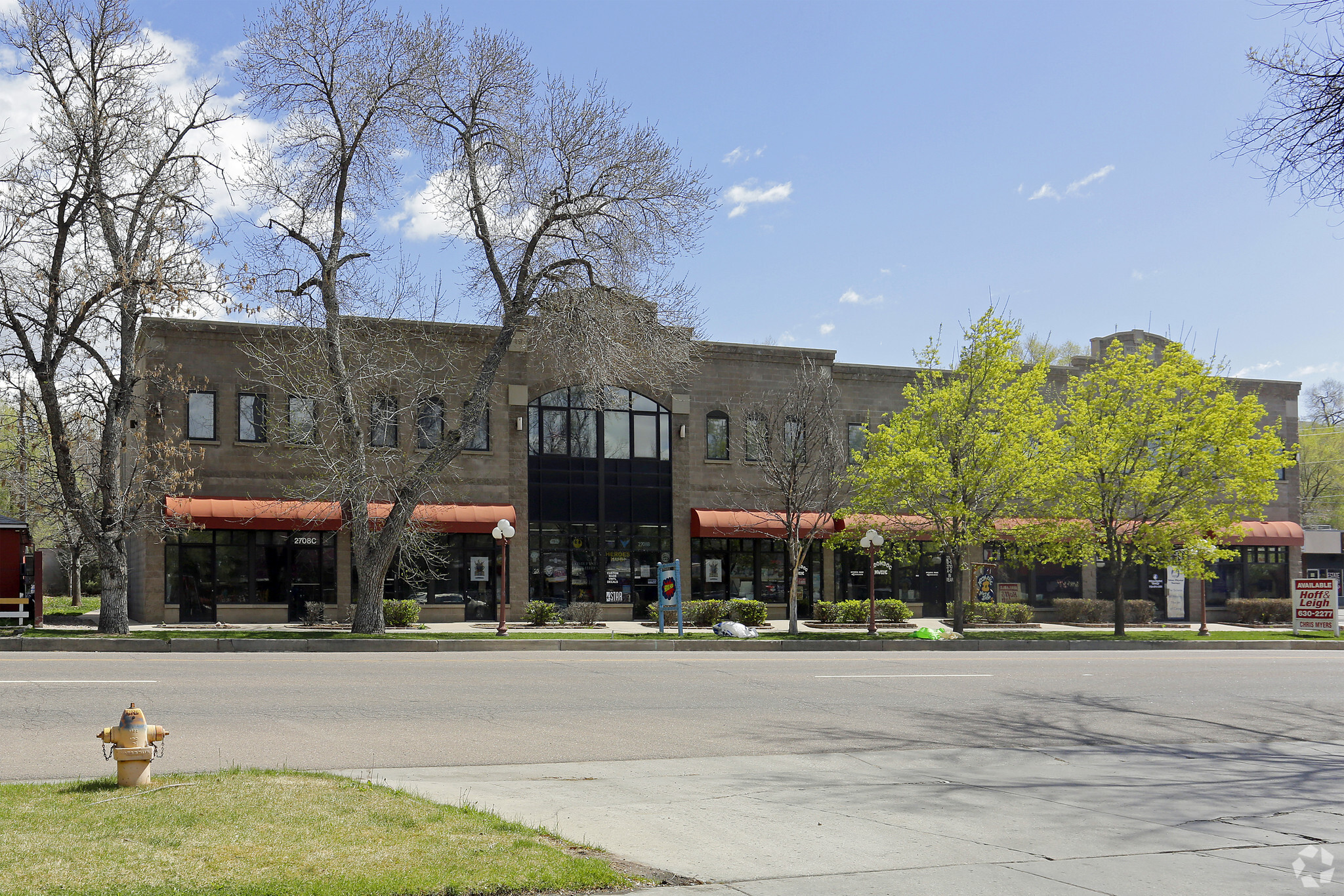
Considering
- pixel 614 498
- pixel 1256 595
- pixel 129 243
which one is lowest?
pixel 1256 595

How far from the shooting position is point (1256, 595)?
39.2 meters

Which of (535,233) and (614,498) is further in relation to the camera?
(614,498)

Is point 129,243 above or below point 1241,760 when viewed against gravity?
above

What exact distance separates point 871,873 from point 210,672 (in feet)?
40.1

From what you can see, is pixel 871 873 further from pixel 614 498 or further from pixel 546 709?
pixel 614 498

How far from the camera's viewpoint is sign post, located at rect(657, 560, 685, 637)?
26891mm

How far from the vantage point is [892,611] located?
32375 millimetres

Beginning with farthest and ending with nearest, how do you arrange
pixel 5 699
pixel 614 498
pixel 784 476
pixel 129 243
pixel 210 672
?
pixel 614 498 → pixel 784 476 → pixel 129 243 → pixel 210 672 → pixel 5 699

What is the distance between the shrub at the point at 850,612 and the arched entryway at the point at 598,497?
5.34 metres

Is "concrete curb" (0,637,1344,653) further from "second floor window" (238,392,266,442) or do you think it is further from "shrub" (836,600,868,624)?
"second floor window" (238,392,266,442)

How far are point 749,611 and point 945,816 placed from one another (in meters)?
21.5

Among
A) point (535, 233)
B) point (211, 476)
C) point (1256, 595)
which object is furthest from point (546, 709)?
point (1256, 595)

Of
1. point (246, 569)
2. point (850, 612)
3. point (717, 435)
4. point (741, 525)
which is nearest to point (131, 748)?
point (246, 569)

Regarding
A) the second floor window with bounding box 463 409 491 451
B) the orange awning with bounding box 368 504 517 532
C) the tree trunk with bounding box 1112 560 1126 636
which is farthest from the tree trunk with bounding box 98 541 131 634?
the tree trunk with bounding box 1112 560 1126 636
